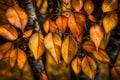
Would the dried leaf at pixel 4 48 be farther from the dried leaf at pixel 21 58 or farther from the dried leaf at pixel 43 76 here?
the dried leaf at pixel 43 76

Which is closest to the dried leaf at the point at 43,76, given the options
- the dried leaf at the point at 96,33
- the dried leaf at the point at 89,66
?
the dried leaf at the point at 89,66

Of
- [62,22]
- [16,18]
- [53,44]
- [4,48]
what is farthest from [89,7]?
[4,48]

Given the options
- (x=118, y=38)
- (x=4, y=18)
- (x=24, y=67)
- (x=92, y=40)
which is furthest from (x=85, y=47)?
(x=4, y=18)

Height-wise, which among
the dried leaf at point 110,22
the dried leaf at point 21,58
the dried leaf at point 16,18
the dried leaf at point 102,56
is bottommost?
the dried leaf at point 102,56

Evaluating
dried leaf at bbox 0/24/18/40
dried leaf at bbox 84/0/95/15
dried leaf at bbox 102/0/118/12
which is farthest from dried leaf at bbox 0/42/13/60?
dried leaf at bbox 102/0/118/12

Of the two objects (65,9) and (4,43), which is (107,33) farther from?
(4,43)
